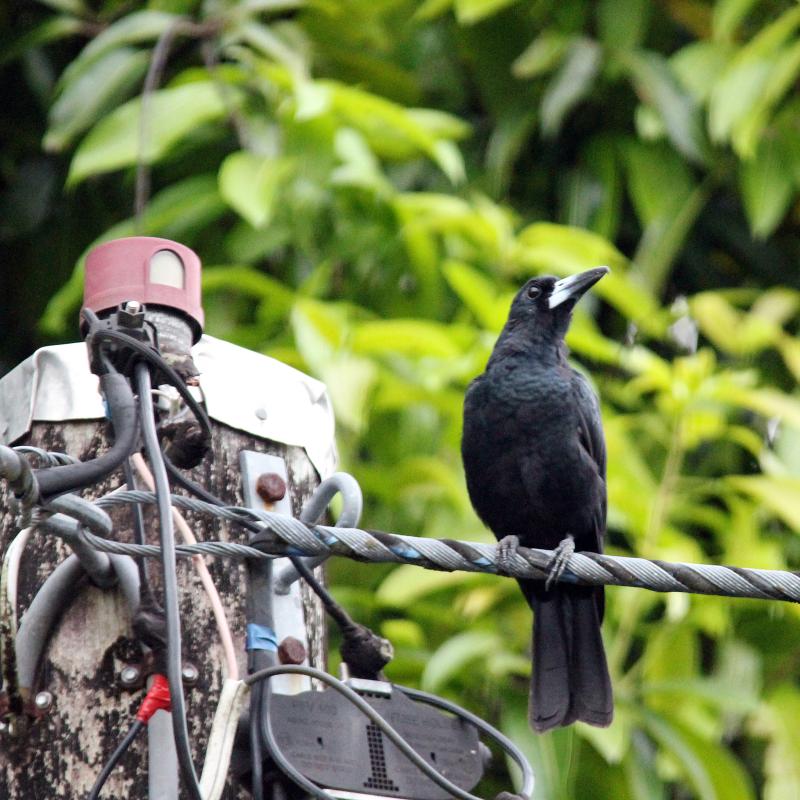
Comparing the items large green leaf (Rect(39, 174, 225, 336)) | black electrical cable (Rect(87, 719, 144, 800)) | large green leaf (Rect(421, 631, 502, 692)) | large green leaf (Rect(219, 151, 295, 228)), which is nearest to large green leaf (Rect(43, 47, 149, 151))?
large green leaf (Rect(39, 174, 225, 336))

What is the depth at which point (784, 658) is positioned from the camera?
453 centimetres

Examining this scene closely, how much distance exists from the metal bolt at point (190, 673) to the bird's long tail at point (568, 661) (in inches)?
55.6

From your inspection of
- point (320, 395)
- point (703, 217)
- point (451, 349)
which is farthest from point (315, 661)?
point (703, 217)

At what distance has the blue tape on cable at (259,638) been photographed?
2691 millimetres

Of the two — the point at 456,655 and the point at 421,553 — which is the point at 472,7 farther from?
the point at 421,553

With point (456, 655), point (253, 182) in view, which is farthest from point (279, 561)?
point (253, 182)

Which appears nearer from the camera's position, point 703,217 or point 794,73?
point 794,73

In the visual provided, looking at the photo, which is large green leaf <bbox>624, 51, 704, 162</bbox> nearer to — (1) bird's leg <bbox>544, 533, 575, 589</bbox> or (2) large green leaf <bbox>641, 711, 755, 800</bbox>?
(1) bird's leg <bbox>544, 533, 575, 589</bbox>

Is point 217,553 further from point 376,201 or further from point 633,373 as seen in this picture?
point 633,373

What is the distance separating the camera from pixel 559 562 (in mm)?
3342

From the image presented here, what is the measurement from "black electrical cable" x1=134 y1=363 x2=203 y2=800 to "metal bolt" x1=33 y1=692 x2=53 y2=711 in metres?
0.30

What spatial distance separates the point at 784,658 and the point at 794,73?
5.67 ft

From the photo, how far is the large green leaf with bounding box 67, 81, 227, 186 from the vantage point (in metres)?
4.29

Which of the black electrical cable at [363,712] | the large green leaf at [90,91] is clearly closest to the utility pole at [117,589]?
the black electrical cable at [363,712]
